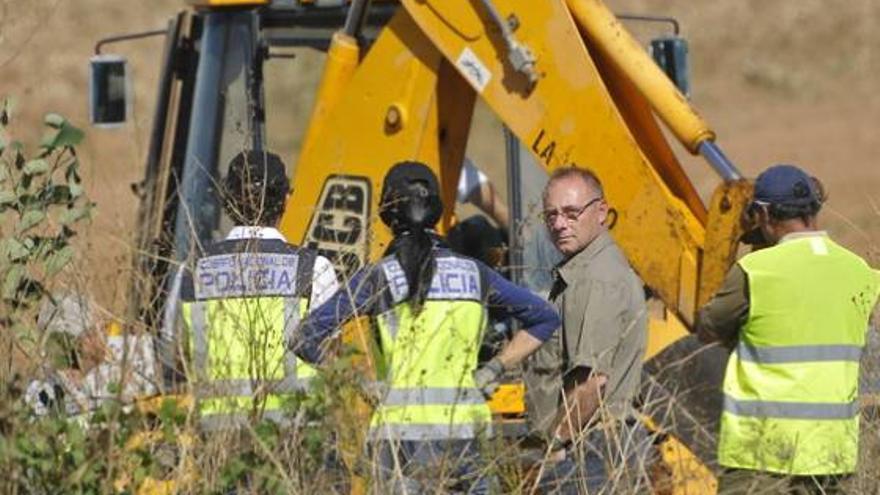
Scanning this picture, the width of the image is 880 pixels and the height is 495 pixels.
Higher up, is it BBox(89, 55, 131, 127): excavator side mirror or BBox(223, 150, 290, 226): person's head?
BBox(89, 55, 131, 127): excavator side mirror

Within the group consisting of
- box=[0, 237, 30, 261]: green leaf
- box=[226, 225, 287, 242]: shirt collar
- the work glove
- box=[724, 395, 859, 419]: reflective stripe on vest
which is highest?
box=[226, 225, 287, 242]: shirt collar

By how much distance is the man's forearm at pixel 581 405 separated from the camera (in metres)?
7.74

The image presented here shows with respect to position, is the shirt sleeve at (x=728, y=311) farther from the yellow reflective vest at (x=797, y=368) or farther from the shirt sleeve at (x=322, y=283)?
the shirt sleeve at (x=322, y=283)

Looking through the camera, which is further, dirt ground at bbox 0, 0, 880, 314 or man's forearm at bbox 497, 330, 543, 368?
dirt ground at bbox 0, 0, 880, 314

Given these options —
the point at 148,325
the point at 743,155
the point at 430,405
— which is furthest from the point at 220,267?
the point at 743,155

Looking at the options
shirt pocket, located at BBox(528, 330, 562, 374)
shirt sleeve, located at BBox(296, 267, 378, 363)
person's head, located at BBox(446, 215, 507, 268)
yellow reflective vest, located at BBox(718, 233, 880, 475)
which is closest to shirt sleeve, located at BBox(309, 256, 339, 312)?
shirt sleeve, located at BBox(296, 267, 378, 363)

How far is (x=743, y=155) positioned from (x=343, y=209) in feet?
76.6

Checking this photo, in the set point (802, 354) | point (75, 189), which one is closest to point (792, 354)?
point (802, 354)

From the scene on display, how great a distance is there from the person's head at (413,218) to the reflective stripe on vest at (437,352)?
0.03 m

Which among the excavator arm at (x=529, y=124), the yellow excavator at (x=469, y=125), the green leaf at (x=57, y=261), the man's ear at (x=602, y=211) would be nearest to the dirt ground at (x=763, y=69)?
the yellow excavator at (x=469, y=125)

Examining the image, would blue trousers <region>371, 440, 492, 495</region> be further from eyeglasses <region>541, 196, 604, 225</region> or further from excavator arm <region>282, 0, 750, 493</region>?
excavator arm <region>282, 0, 750, 493</region>

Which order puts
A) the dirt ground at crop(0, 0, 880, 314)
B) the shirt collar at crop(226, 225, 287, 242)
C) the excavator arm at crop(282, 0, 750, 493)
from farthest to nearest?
the dirt ground at crop(0, 0, 880, 314) → the excavator arm at crop(282, 0, 750, 493) → the shirt collar at crop(226, 225, 287, 242)

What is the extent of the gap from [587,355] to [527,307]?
24 cm

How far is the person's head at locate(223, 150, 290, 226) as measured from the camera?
784 cm
